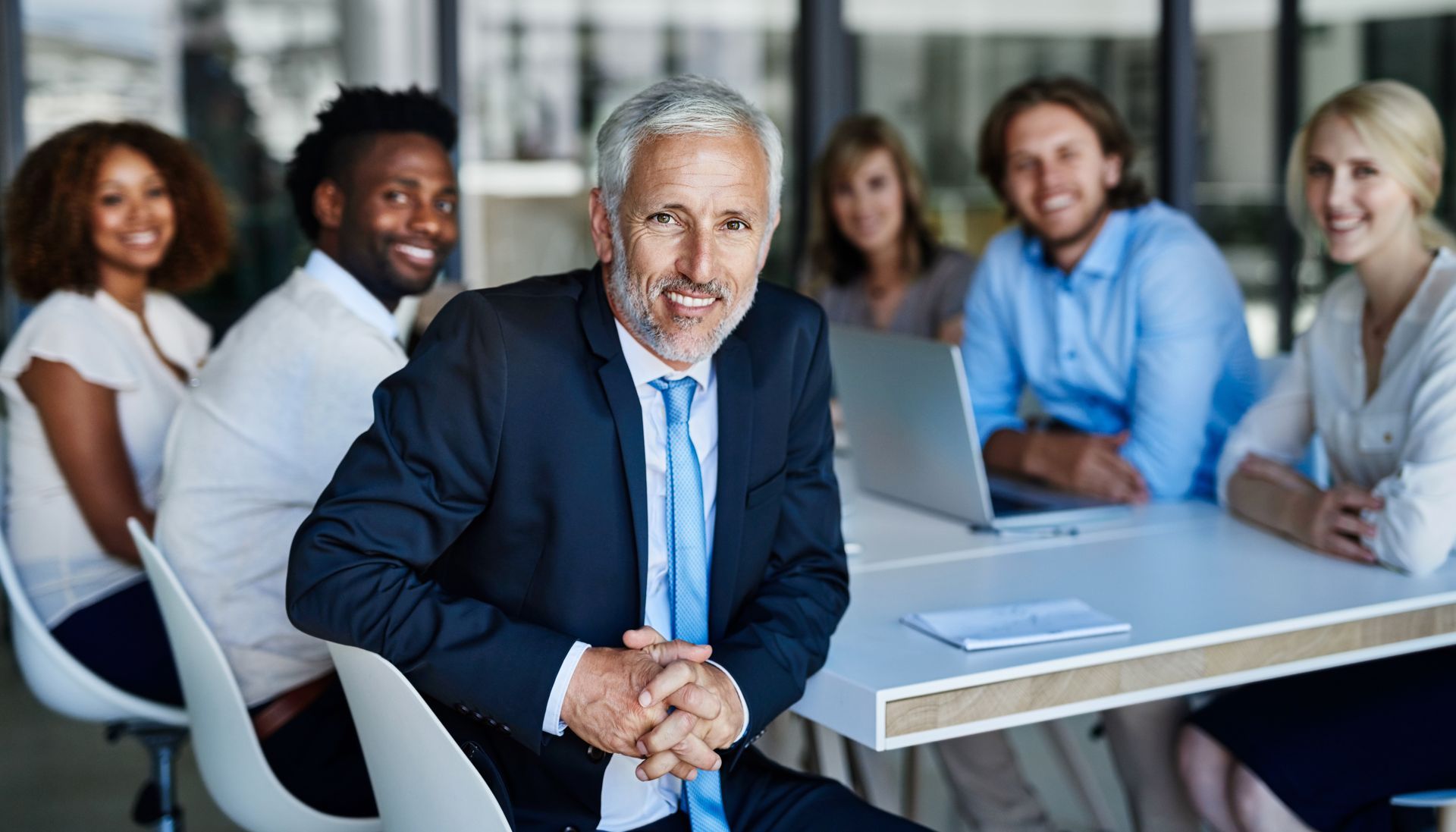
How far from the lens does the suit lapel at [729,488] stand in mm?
1740

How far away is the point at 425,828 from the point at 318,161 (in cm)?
121

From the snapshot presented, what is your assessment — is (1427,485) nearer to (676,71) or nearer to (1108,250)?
(1108,250)

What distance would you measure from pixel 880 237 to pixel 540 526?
2.57 metres

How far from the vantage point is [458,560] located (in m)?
1.70

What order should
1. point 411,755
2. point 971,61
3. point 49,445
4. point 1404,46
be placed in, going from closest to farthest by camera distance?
point 411,755 < point 49,445 < point 1404,46 < point 971,61

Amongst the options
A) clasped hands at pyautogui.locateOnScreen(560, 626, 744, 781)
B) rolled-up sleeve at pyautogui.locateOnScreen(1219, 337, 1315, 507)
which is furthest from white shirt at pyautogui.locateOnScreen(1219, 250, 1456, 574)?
clasped hands at pyautogui.locateOnScreen(560, 626, 744, 781)

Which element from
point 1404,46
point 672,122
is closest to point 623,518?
point 672,122

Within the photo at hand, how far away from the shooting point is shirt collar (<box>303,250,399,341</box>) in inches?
86.2

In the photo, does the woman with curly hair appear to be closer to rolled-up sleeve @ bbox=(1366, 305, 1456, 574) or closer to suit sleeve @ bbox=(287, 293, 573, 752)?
suit sleeve @ bbox=(287, 293, 573, 752)

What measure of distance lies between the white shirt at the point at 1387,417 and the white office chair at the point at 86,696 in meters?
1.92

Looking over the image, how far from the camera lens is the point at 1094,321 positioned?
297 centimetres

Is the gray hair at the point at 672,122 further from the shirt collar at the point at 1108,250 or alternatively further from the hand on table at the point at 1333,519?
the shirt collar at the point at 1108,250

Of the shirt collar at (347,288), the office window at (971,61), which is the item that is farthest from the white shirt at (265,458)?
the office window at (971,61)

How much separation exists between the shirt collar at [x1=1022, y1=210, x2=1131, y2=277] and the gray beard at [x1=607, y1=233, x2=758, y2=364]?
1446 millimetres
